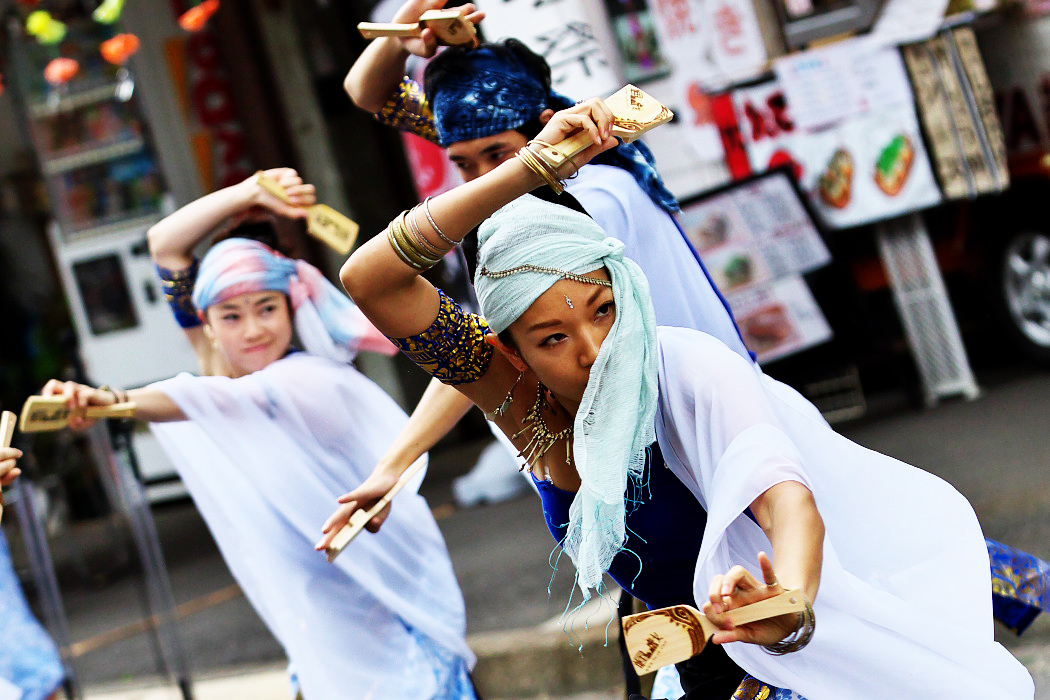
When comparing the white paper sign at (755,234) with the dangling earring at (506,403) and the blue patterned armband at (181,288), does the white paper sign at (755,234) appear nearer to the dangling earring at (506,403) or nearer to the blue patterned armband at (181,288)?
the blue patterned armband at (181,288)

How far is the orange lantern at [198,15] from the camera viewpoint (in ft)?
25.3

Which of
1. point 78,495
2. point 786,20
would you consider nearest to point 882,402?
point 786,20

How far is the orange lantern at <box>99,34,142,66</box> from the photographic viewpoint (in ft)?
26.5

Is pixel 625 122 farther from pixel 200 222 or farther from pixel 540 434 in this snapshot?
pixel 200 222

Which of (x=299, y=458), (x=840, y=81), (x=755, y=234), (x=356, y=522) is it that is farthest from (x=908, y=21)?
(x=356, y=522)

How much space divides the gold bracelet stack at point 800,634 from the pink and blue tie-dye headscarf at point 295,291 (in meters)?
2.00

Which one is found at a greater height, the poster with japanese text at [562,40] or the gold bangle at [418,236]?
the poster with japanese text at [562,40]

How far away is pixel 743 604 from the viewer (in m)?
1.52

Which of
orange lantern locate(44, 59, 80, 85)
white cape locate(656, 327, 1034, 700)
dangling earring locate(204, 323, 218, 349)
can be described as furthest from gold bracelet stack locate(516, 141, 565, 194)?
orange lantern locate(44, 59, 80, 85)

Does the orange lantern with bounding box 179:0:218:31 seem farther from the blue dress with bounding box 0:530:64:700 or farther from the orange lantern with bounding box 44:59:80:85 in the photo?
the blue dress with bounding box 0:530:64:700

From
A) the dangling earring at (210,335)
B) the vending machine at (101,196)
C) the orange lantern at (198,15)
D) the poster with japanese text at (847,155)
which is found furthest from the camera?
the vending machine at (101,196)

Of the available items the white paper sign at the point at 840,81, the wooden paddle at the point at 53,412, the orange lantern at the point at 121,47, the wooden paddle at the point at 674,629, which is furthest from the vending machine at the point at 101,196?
the wooden paddle at the point at 674,629

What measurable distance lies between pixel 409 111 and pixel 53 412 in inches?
46.0

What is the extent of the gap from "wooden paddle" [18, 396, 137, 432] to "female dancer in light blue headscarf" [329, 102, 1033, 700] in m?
1.33
